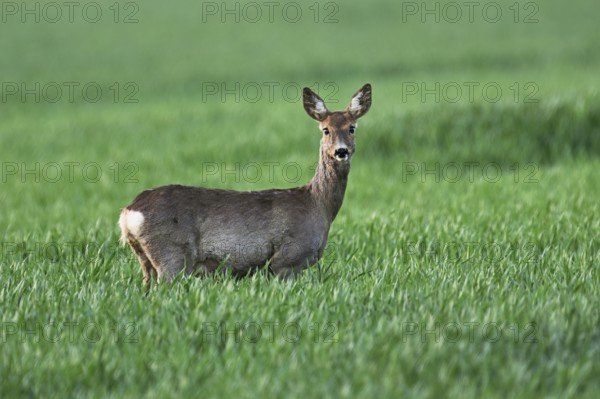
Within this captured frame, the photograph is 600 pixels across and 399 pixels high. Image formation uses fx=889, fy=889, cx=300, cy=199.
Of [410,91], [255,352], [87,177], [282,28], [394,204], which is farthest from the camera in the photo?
[282,28]

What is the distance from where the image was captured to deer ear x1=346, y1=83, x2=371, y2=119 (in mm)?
7250

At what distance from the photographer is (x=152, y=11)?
145ft

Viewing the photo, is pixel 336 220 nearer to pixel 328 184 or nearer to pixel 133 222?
pixel 328 184

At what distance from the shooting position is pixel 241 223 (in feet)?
22.6

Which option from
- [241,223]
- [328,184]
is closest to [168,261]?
[241,223]

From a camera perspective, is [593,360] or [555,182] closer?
[593,360]

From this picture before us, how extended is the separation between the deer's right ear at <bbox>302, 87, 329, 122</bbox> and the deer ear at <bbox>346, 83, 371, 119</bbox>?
8.2 inches

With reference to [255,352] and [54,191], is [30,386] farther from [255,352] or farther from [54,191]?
[54,191]

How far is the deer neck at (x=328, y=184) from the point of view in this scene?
23.7 ft

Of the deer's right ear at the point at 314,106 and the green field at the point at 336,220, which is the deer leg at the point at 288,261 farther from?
the deer's right ear at the point at 314,106

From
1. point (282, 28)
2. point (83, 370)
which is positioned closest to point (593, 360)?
point (83, 370)

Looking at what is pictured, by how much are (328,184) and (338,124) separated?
1.80 feet

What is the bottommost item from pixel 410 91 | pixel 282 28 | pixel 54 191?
pixel 54 191

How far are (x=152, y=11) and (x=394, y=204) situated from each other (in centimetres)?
3468
